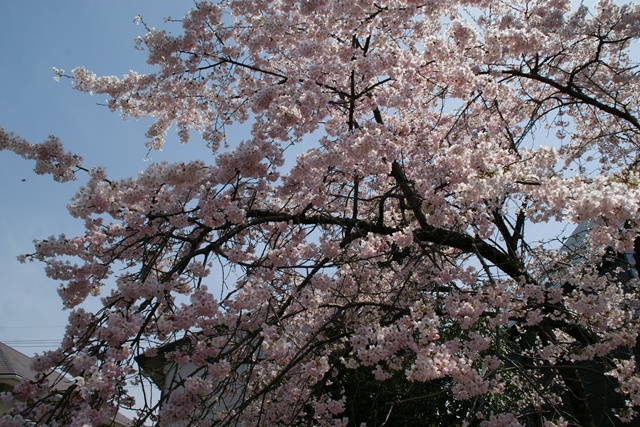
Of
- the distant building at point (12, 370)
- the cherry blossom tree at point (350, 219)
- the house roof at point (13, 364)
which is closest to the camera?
the cherry blossom tree at point (350, 219)

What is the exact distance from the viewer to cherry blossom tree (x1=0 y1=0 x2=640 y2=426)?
3.31 metres

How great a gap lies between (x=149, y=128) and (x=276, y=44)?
7.16 ft

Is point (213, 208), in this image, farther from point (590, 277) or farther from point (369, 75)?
point (590, 277)

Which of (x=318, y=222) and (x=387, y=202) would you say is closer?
(x=318, y=222)

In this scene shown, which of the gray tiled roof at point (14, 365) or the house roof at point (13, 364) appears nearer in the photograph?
the gray tiled roof at point (14, 365)

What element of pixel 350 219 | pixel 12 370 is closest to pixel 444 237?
pixel 350 219

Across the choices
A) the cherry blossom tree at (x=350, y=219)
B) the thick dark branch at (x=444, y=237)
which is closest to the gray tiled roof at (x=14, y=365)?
the cherry blossom tree at (x=350, y=219)

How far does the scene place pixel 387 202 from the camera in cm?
643

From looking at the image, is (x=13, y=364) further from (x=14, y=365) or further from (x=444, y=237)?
(x=444, y=237)

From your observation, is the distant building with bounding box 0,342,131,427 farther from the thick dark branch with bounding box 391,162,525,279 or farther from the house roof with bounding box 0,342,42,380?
the thick dark branch with bounding box 391,162,525,279

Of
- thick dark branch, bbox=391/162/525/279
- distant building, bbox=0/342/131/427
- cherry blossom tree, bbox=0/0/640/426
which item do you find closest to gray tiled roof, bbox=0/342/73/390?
distant building, bbox=0/342/131/427

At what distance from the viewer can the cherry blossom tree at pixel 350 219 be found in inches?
130

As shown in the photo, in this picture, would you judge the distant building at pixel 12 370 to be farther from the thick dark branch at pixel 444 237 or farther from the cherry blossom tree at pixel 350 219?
the thick dark branch at pixel 444 237

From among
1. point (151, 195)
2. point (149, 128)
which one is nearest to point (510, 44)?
point (151, 195)
